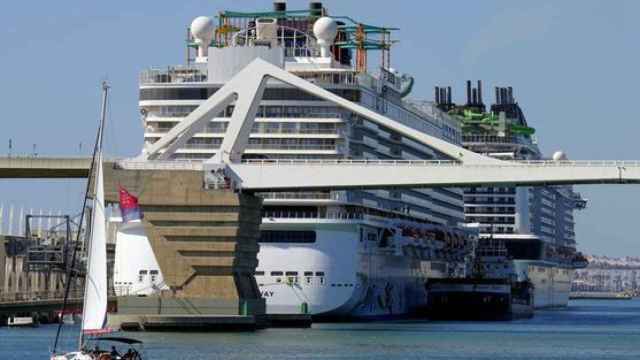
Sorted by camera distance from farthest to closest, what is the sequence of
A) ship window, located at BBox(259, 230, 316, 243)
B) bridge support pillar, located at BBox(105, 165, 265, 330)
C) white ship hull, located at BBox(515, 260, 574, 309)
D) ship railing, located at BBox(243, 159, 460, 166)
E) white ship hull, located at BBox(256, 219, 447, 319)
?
white ship hull, located at BBox(515, 260, 574, 309)
ship window, located at BBox(259, 230, 316, 243)
white ship hull, located at BBox(256, 219, 447, 319)
ship railing, located at BBox(243, 159, 460, 166)
bridge support pillar, located at BBox(105, 165, 265, 330)

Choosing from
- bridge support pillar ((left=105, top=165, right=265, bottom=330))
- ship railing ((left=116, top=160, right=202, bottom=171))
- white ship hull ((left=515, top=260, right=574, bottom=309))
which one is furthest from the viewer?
white ship hull ((left=515, top=260, right=574, bottom=309))

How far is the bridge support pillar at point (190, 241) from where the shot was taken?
82.6 metres

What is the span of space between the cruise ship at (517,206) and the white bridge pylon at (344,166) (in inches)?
2338

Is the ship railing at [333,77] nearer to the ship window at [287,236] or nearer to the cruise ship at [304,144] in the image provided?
the cruise ship at [304,144]

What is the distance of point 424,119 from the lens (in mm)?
116500

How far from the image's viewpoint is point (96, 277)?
56.9 metres

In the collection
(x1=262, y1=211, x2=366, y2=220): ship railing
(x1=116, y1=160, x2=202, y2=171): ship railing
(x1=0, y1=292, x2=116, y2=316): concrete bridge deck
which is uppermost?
(x1=116, y1=160, x2=202, y2=171): ship railing

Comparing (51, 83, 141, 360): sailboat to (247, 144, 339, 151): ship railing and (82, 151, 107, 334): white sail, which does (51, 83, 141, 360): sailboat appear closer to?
(82, 151, 107, 334): white sail

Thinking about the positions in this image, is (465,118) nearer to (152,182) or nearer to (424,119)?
(424,119)

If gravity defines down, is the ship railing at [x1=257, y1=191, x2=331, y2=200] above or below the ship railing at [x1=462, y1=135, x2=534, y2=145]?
below

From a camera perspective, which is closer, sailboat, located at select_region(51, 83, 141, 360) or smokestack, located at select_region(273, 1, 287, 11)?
sailboat, located at select_region(51, 83, 141, 360)

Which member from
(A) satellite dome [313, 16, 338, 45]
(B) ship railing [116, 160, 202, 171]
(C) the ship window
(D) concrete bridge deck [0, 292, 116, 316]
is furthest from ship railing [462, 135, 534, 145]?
(B) ship railing [116, 160, 202, 171]

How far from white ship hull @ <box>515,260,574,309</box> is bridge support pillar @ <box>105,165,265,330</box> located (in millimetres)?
67820

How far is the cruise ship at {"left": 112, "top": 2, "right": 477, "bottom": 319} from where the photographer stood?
295 ft
